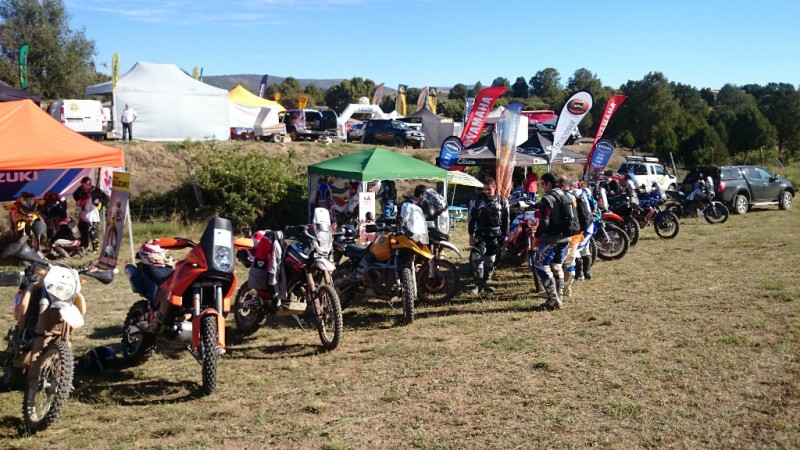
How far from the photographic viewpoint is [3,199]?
1403cm

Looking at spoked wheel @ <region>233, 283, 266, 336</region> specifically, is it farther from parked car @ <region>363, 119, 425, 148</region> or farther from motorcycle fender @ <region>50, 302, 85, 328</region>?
parked car @ <region>363, 119, 425, 148</region>

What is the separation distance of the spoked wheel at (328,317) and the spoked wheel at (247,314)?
2.69 feet

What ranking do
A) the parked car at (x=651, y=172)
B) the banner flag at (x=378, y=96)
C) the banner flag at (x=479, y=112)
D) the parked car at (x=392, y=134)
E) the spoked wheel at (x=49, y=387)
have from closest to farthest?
the spoked wheel at (x=49, y=387) < the banner flag at (x=479, y=112) < the parked car at (x=651, y=172) < the parked car at (x=392, y=134) < the banner flag at (x=378, y=96)

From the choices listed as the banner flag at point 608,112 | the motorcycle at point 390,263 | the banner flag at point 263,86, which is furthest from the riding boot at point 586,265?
the banner flag at point 263,86

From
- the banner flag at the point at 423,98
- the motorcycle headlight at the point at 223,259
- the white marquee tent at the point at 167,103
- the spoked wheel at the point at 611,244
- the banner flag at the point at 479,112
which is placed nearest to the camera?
the motorcycle headlight at the point at 223,259


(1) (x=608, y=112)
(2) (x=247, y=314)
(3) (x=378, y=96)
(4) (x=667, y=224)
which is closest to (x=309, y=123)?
(3) (x=378, y=96)

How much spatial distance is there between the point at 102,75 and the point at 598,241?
45910 millimetres

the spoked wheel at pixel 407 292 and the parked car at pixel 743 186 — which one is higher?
the parked car at pixel 743 186

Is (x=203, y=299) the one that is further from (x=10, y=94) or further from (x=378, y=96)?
(x=378, y=96)

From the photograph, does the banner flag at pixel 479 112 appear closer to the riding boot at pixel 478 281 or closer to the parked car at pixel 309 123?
the riding boot at pixel 478 281

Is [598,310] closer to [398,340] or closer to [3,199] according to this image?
[398,340]

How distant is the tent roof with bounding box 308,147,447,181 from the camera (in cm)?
1410

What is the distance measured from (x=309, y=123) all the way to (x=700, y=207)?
19.4 m

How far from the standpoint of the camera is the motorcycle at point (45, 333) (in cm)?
470
